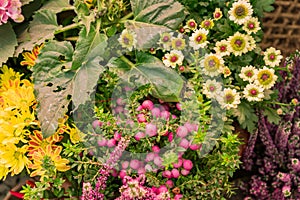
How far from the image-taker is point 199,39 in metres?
1.35

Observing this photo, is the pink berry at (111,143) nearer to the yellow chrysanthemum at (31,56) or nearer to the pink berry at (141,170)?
the pink berry at (141,170)

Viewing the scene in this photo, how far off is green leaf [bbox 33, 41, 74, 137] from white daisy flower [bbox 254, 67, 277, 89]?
478mm

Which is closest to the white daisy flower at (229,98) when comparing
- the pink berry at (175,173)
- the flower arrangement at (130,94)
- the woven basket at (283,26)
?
the flower arrangement at (130,94)

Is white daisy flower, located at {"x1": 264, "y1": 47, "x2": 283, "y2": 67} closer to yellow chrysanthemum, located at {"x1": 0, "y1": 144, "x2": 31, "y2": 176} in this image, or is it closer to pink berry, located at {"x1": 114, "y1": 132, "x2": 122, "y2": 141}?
pink berry, located at {"x1": 114, "y1": 132, "x2": 122, "y2": 141}

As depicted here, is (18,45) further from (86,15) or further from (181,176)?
(181,176)

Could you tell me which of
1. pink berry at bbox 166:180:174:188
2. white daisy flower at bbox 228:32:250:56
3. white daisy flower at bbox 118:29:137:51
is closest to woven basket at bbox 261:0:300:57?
white daisy flower at bbox 228:32:250:56

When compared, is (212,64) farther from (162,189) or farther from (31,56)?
(31,56)

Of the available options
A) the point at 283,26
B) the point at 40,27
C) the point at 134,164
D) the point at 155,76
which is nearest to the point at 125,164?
the point at 134,164

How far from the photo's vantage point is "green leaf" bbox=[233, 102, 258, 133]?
1.46 m

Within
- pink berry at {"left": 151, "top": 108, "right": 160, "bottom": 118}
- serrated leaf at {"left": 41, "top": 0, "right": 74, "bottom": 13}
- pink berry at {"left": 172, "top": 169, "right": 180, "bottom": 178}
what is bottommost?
pink berry at {"left": 172, "top": 169, "right": 180, "bottom": 178}

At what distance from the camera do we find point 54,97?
135 centimetres

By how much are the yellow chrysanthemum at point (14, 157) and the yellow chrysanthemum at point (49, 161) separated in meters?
0.03

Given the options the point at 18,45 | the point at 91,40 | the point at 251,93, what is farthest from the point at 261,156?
the point at 18,45

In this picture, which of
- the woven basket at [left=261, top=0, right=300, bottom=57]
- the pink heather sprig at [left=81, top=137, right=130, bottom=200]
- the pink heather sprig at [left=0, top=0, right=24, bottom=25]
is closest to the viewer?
the pink heather sprig at [left=81, top=137, right=130, bottom=200]
